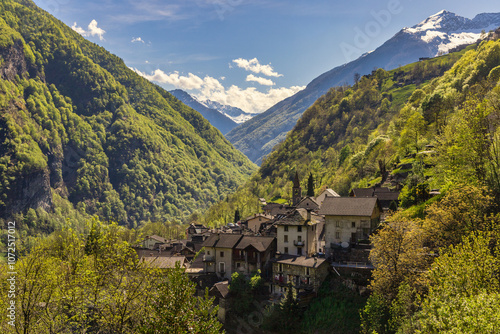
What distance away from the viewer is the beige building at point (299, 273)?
55.2 m

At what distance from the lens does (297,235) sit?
216 feet

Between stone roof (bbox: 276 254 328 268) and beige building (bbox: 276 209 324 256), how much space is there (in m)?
3.45

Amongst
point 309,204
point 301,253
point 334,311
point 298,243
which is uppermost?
point 309,204

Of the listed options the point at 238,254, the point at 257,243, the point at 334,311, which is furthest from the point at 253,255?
the point at 334,311

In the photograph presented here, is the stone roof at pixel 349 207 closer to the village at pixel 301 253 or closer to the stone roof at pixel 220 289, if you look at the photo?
the village at pixel 301 253

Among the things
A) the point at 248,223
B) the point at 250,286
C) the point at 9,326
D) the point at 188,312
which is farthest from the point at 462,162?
the point at 248,223

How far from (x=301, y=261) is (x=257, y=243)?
38.8 feet

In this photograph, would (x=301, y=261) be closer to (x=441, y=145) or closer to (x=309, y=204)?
(x=441, y=145)

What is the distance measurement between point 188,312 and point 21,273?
17.9 meters

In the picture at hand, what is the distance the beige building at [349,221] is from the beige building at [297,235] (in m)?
4.72

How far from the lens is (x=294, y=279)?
5791 cm

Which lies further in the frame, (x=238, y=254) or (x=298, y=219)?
(x=238, y=254)

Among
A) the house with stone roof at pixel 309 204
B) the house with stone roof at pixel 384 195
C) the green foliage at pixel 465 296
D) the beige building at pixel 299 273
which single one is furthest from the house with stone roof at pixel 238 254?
the green foliage at pixel 465 296

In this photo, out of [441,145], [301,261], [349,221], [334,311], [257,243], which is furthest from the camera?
[441,145]
